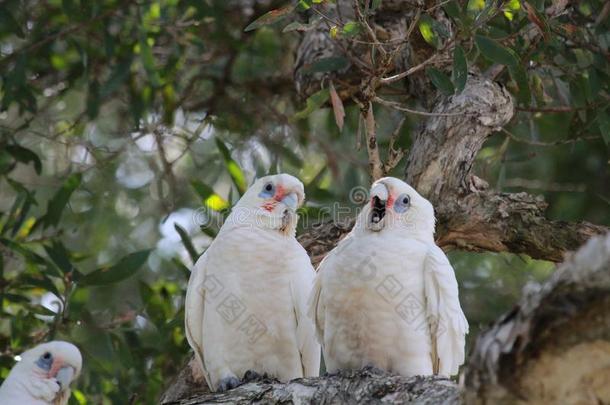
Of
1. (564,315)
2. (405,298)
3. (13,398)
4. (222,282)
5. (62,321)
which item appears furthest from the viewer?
(62,321)

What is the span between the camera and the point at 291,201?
434 cm

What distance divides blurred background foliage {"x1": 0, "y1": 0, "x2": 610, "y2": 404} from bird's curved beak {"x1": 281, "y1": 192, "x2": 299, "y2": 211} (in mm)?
427

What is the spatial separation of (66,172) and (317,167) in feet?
5.77

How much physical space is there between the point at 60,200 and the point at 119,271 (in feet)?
1.77

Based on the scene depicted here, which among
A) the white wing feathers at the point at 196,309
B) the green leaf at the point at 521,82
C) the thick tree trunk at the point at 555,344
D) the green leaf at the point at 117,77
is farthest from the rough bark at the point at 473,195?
the thick tree trunk at the point at 555,344

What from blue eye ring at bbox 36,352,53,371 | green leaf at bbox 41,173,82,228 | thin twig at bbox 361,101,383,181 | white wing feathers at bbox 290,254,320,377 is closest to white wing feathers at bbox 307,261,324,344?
white wing feathers at bbox 290,254,320,377

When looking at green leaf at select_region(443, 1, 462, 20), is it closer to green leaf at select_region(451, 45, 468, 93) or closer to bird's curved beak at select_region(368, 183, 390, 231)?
green leaf at select_region(451, 45, 468, 93)

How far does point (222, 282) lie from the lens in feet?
13.4

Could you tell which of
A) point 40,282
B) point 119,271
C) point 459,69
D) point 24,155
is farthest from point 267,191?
point 24,155

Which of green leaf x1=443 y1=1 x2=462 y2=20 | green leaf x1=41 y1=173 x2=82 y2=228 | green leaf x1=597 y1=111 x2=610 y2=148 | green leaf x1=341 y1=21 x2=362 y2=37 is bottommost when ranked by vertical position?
green leaf x1=41 y1=173 x2=82 y2=228

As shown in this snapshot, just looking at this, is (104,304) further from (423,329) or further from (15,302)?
(423,329)

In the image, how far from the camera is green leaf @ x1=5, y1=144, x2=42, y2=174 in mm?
5402

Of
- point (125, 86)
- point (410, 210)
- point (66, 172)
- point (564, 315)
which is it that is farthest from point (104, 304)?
point (564, 315)

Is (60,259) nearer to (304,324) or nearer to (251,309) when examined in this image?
(251,309)
